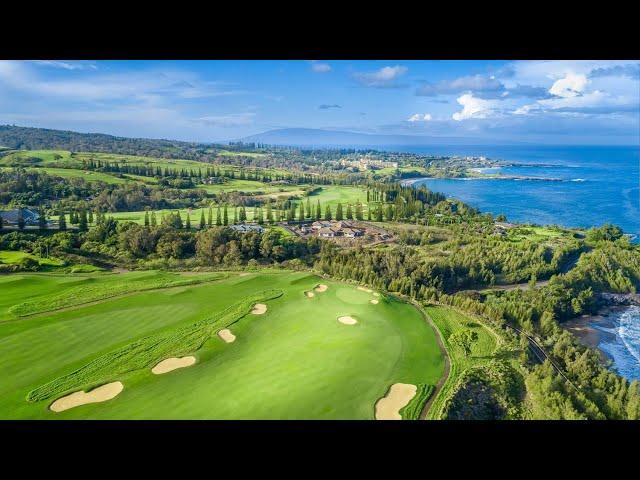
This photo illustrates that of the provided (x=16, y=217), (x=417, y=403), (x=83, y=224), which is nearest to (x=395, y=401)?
(x=417, y=403)

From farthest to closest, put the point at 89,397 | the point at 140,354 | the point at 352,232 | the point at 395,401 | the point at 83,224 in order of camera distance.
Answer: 1. the point at 352,232
2. the point at 83,224
3. the point at 140,354
4. the point at 395,401
5. the point at 89,397

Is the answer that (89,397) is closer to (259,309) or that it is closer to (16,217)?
(259,309)

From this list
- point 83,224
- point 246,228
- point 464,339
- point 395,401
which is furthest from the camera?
point 246,228

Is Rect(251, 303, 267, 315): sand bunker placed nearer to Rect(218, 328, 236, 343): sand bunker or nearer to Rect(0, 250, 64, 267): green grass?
Rect(218, 328, 236, 343): sand bunker

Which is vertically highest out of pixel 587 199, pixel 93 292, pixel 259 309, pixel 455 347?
pixel 587 199

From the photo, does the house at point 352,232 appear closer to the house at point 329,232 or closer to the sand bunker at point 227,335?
the house at point 329,232
